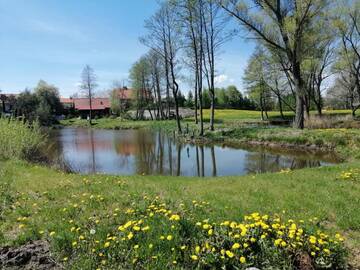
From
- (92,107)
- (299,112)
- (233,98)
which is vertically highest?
(233,98)

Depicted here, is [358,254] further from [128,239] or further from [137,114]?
[137,114]

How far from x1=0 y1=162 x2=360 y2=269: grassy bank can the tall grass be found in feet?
14.8

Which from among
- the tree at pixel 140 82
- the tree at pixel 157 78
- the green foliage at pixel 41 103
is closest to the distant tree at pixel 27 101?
the green foliage at pixel 41 103

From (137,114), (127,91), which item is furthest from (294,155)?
(127,91)

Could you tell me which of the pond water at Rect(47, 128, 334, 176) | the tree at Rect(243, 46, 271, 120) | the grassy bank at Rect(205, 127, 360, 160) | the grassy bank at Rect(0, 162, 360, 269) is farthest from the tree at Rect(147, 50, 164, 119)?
the grassy bank at Rect(0, 162, 360, 269)

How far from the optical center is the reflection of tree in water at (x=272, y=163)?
1492 cm

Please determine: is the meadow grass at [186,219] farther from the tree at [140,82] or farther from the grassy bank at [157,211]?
the tree at [140,82]

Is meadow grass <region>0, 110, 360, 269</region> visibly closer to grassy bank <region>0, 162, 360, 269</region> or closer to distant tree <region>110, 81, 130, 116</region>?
grassy bank <region>0, 162, 360, 269</region>

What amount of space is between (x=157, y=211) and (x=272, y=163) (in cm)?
1206

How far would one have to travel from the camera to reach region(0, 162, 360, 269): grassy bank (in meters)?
4.33

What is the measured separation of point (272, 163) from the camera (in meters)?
16.3

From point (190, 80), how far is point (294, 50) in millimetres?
14645

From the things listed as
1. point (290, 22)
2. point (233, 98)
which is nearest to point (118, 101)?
point (233, 98)

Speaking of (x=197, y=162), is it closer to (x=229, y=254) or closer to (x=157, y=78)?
(x=229, y=254)
